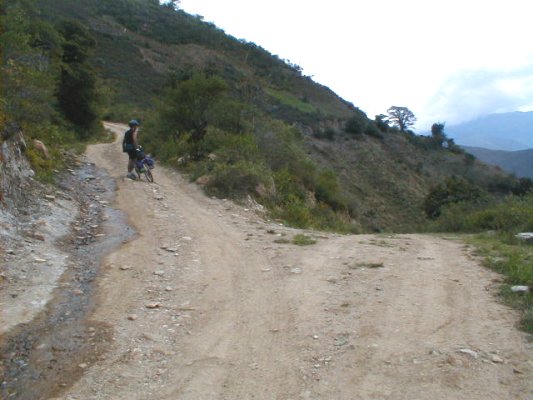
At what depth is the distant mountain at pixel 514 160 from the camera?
204ft

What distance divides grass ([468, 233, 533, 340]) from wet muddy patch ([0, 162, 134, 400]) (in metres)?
3.87

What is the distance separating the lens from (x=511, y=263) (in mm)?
6809

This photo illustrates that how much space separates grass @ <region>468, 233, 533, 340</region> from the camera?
5199 mm

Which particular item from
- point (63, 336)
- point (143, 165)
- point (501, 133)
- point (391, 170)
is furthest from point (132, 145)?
point (501, 133)

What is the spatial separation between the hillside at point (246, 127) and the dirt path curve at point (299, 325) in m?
4.86

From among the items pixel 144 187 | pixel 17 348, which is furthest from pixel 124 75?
pixel 17 348

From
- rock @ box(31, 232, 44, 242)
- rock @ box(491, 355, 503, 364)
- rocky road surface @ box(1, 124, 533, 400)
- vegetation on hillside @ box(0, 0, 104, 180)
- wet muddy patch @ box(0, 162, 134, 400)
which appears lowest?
wet muddy patch @ box(0, 162, 134, 400)

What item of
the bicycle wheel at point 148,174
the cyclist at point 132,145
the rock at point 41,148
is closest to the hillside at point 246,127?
the rock at point 41,148

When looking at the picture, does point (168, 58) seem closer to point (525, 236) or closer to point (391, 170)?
point (391, 170)

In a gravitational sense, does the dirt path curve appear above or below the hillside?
below

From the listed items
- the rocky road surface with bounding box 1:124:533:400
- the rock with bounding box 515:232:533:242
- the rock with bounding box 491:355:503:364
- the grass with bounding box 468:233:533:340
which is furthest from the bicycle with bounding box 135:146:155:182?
the rock with bounding box 491:355:503:364

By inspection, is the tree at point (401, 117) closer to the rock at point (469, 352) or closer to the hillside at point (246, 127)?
the hillside at point (246, 127)

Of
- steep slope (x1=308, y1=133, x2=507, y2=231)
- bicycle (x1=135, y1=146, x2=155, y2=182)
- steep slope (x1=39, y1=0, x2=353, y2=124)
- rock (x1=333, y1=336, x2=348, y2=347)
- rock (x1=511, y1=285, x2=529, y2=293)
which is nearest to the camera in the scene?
rock (x1=333, y1=336, x2=348, y2=347)

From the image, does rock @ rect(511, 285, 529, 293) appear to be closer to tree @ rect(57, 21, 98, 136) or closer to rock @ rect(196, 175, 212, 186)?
rock @ rect(196, 175, 212, 186)
